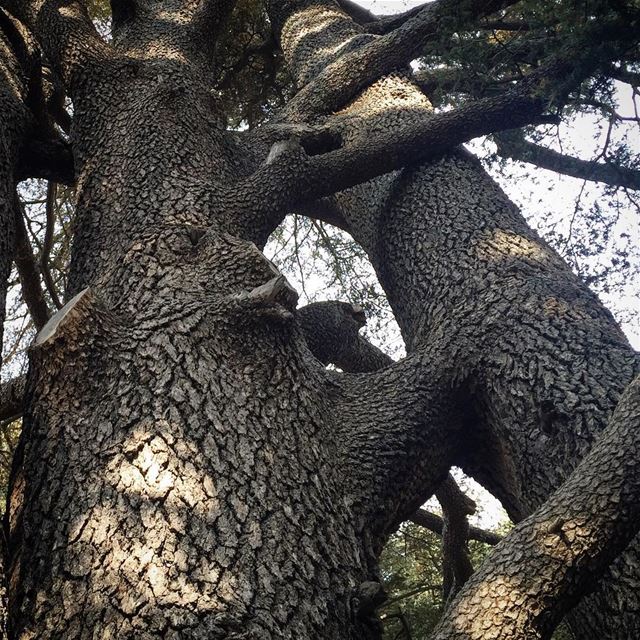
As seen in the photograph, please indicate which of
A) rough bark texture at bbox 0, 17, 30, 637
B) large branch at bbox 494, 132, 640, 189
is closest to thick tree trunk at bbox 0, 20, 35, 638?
rough bark texture at bbox 0, 17, 30, 637

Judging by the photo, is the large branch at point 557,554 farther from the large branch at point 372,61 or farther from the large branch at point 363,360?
the large branch at point 372,61

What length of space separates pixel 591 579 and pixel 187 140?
2977 mm

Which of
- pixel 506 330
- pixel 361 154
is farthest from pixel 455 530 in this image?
pixel 361 154

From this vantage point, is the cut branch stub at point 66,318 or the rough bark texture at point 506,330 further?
the rough bark texture at point 506,330

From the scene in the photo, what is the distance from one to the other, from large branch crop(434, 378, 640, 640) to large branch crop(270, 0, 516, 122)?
3.55 m

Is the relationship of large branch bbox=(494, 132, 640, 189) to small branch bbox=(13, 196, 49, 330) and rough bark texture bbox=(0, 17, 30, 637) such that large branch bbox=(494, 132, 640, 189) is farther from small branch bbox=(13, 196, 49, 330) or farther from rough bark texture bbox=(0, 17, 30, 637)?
small branch bbox=(13, 196, 49, 330)

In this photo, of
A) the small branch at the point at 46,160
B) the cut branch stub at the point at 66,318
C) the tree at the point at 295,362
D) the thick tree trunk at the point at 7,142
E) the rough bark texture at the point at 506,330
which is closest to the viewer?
the tree at the point at 295,362

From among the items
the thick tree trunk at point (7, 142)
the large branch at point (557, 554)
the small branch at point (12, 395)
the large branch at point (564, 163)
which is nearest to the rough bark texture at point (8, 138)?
the thick tree trunk at point (7, 142)

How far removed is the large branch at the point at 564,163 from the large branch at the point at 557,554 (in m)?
3.18

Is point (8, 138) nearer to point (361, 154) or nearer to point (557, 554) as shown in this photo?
point (361, 154)

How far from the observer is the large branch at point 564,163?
4375 mm

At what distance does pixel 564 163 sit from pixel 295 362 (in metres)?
3.35

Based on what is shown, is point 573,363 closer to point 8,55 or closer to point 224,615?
point 224,615

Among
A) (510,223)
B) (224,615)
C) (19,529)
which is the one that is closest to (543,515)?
(224,615)
